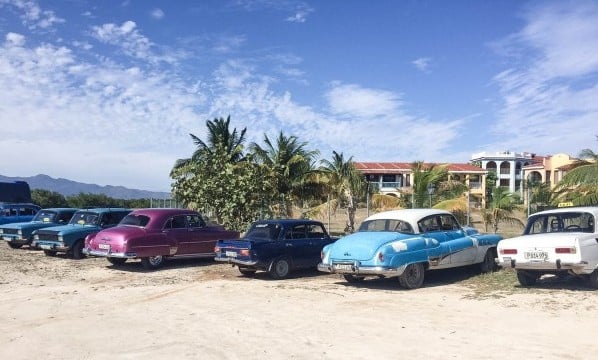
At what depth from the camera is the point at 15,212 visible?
2461 cm

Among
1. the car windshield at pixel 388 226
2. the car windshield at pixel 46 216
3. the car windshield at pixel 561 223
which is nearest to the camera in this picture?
the car windshield at pixel 561 223

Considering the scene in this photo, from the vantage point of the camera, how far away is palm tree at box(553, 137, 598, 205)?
17.0 m

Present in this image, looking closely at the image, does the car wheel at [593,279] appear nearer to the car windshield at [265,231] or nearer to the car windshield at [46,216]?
the car windshield at [265,231]

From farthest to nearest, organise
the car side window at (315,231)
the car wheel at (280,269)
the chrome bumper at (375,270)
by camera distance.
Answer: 1. the car side window at (315,231)
2. the car wheel at (280,269)
3. the chrome bumper at (375,270)

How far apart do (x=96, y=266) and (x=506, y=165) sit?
81.3 m

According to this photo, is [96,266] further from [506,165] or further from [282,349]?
[506,165]

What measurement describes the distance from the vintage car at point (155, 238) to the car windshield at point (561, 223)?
8.91 metres

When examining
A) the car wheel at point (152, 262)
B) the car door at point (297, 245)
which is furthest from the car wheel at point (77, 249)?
the car door at point (297, 245)

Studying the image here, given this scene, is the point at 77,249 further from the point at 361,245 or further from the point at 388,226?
the point at 388,226

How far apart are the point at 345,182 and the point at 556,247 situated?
15.1 meters

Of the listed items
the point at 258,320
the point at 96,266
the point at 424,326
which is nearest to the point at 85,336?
the point at 258,320

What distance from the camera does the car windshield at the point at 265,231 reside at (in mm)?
14531

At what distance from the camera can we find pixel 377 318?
9.24 meters

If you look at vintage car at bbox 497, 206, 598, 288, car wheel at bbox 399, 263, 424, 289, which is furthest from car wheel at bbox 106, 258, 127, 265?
vintage car at bbox 497, 206, 598, 288
